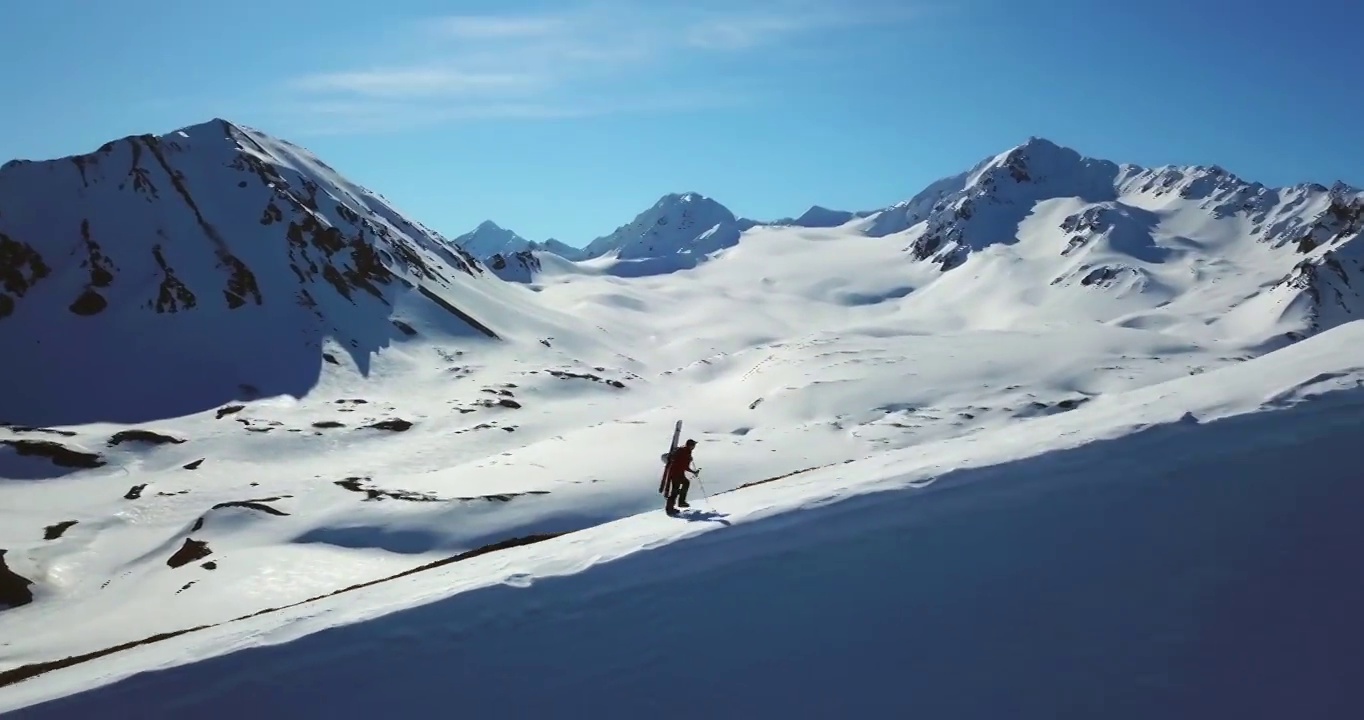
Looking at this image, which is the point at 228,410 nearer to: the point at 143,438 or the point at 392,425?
the point at 143,438

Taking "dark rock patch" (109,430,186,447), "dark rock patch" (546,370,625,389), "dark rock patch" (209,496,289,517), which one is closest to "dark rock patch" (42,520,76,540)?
"dark rock patch" (209,496,289,517)

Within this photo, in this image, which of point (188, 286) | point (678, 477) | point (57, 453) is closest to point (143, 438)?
point (57, 453)

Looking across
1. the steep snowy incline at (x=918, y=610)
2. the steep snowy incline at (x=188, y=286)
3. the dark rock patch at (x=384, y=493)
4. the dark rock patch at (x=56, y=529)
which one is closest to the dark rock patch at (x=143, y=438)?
the steep snowy incline at (x=188, y=286)

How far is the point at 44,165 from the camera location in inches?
4055

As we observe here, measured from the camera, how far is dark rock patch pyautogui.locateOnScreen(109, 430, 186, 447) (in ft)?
208

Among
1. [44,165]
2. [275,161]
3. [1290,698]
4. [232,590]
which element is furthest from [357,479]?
[275,161]

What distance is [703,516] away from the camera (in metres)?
11.0

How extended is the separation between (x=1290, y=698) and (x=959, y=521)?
340cm

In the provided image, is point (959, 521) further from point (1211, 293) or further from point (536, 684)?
point (1211, 293)

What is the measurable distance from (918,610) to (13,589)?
39.9m

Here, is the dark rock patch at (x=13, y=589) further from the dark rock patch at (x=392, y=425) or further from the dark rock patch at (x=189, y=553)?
the dark rock patch at (x=392, y=425)

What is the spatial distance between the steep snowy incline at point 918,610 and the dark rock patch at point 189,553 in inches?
1123

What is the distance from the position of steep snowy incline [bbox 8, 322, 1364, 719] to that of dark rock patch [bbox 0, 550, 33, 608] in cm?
3034

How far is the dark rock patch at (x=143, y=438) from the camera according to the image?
208 feet
